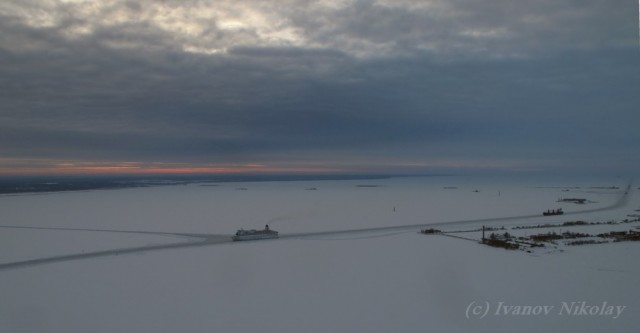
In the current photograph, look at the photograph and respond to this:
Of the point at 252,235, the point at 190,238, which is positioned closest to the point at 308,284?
the point at 252,235

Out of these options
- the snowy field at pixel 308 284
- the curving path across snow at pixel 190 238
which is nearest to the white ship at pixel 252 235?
the curving path across snow at pixel 190 238

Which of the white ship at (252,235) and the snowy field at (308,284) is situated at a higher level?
the white ship at (252,235)

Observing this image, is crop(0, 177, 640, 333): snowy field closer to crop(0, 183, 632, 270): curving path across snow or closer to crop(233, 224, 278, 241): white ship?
crop(0, 183, 632, 270): curving path across snow

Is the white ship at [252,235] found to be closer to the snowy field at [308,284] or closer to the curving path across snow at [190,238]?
the curving path across snow at [190,238]

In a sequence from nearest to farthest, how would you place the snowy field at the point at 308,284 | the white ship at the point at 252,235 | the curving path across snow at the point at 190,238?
1. the snowy field at the point at 308,284
2. the curving path across snow at the point at 190,238
3. the white ship at the point at 252,235

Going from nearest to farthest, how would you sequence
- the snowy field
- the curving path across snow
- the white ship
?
the snowy field → the curving path across snow → the white ship

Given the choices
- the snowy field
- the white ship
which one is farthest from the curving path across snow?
the white ship

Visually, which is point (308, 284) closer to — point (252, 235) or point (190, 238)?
point (252, 235)

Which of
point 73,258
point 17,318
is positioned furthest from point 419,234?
point 17,318

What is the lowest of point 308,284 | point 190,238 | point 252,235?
point 308,284

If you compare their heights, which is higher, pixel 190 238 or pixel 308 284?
pixel 190 238

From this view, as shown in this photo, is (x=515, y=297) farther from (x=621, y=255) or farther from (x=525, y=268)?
(x=621, y=255)
